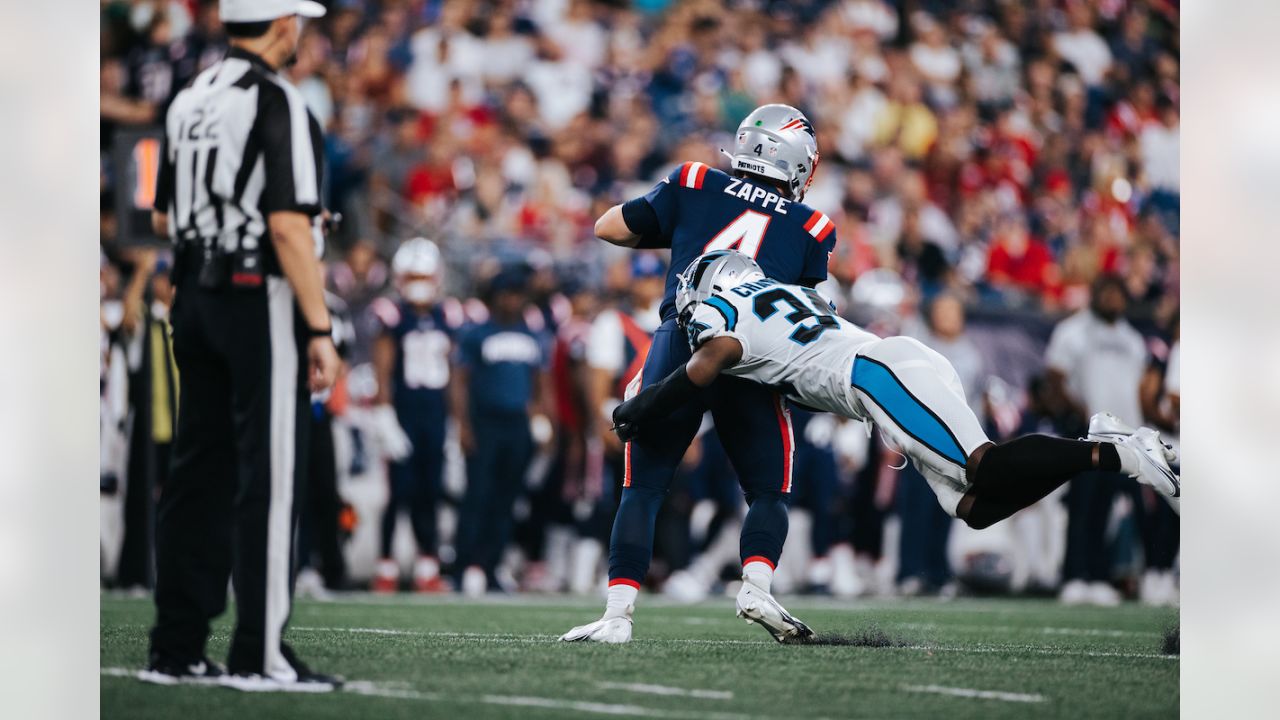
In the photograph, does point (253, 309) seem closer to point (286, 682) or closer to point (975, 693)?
point (286, 682)

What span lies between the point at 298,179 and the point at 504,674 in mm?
1216

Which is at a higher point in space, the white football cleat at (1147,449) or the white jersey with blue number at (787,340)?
the white jersey with blue number at (787,340)

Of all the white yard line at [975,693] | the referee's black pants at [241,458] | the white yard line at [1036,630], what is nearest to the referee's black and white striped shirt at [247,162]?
the referee's black pants at [241,458]

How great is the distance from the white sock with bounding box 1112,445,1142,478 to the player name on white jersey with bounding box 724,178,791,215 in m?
1.18

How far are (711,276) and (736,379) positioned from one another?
32 centimetres

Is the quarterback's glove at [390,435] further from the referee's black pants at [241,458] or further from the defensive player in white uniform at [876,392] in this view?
the referee's black pants at [241,458]

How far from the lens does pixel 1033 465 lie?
3949 millimetres

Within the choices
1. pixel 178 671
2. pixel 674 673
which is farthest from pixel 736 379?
pixel 178 671

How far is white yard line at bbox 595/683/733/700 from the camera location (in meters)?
3.45

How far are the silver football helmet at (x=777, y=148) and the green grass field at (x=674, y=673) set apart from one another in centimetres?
135

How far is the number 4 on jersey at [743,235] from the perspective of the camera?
451 cm
